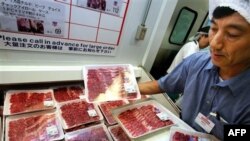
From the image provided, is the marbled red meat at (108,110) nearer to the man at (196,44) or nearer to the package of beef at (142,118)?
the package of beef at (142,118)

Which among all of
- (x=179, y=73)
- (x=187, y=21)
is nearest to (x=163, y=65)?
(x=187, y=21)

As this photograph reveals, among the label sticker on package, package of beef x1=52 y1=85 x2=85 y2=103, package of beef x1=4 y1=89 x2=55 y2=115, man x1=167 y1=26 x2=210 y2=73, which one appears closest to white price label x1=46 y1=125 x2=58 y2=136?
package of beef x1=4 y1=89 x2=55 y2=115

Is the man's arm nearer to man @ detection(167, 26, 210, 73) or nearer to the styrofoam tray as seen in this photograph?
the styrofoam tray

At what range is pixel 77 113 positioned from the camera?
145 cm

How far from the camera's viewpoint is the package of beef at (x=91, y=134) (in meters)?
1.29

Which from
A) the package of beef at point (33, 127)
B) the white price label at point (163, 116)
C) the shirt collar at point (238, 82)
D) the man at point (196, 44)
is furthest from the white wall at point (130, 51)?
the shirt collar at point (238, 82)

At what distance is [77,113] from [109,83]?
12.7 inches

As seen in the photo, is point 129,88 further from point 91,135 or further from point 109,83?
point 91,135

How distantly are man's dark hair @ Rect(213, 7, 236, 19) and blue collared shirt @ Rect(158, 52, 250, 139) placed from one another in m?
0.35

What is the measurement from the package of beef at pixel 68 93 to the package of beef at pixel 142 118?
46 cm

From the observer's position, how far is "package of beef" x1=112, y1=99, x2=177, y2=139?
3.99 ft

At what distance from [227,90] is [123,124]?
633mm

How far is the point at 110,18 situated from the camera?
1.50 m

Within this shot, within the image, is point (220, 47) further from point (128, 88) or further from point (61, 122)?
point (61, 122)
